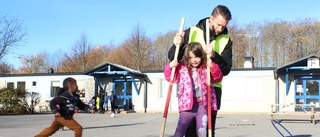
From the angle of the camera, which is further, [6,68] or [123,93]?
[6,68]

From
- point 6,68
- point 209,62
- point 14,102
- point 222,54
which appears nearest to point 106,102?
point 14,102

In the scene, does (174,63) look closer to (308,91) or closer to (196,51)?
(196,51)

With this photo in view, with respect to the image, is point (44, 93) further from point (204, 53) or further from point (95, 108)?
point (204, 53)

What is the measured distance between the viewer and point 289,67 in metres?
27.1

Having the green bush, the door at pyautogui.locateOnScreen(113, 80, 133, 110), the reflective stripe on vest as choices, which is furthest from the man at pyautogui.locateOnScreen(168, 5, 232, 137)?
the door at pyautogui.locateOnScreen(113, 80, 133, 110)

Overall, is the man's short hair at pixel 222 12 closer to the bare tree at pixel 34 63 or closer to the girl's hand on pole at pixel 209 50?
Answer: the girl's hand on pole at pixel 209 50

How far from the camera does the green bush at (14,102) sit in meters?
24.6

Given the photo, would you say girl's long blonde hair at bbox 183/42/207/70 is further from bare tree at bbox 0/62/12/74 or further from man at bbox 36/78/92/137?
bare tree at bbox 0/62/12/74

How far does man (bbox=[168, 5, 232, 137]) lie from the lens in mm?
4137

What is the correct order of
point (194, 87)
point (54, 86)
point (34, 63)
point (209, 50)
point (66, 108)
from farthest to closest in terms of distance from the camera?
point (34, 63) < point (54, 86) < point (66, 108) < point (194, 87) < point (209, 50)

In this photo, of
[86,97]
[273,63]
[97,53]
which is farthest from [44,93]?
[273,63]

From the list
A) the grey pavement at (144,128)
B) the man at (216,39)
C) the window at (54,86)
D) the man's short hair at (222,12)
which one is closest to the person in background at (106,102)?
the window at (54,86)

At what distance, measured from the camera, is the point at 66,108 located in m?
7.84

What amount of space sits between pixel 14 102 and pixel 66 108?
1874 cm
